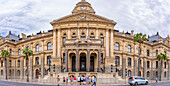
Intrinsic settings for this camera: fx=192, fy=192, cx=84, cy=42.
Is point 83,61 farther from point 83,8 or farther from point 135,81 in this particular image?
point 135,81

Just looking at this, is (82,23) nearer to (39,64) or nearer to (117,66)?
(117,66)

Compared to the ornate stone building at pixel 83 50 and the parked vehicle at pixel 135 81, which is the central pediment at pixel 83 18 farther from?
the parked vehicle at pixel 135 81

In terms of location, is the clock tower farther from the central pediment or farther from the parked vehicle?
the parked vehicle

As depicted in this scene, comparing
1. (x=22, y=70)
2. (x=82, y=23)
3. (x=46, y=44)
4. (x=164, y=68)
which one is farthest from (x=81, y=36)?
(x=164, y=68)

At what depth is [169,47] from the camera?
78.1 metres

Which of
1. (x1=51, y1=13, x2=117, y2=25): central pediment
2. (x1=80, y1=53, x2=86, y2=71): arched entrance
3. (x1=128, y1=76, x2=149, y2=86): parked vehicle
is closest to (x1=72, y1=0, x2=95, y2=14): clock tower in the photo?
(x1=51, y1=13, x2=117, y2=25): central pediment

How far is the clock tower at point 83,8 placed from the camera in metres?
59.5

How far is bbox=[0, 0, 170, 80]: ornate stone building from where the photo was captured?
50594mm

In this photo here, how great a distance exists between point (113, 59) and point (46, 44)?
889 inches

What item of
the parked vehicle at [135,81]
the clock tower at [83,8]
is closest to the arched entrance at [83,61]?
the clock tower at [83,8]

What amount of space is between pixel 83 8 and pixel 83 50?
16405 millimetres

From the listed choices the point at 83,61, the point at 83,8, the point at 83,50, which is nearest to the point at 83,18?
the point at 83,8

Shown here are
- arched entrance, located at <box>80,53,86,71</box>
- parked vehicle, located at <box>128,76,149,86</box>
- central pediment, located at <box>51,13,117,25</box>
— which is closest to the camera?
parked vehicle, located at <box>128,76,149,86</box>

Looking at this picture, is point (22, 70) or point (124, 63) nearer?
point (124, 63)
